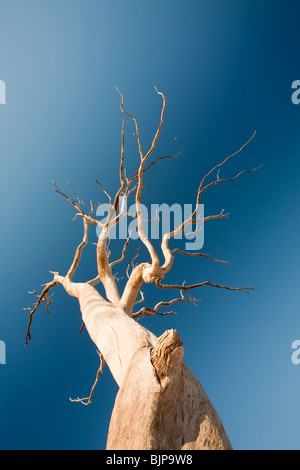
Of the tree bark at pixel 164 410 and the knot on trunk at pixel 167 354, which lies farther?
the knot on trunk at pixel 167 354

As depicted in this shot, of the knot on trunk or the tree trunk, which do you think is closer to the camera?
the tree trunk

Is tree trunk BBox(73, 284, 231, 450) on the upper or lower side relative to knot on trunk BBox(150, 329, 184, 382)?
lower

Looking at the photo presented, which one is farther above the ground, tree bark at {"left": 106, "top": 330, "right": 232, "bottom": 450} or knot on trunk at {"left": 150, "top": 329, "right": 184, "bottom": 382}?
knot on trunk at {"left": 150, "top": 329, "right": 184, "bottom": 382}

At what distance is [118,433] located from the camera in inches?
63.9

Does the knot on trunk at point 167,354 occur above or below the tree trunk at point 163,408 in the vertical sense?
above

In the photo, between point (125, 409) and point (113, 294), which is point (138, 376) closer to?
point (125, 409)

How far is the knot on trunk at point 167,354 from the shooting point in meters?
1.76

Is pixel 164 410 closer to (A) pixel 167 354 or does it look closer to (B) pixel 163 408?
(B) pixel 163 408

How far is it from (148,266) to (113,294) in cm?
75

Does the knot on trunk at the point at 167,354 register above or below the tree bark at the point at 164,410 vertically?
above

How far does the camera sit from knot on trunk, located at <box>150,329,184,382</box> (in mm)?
1758

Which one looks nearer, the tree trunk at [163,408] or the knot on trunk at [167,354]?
the tree trunk at [163,408]
